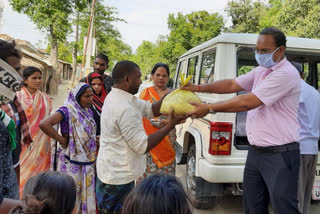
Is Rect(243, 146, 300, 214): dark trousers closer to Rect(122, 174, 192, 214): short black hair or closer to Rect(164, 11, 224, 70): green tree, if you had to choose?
Rect(122, 174, 192, 214): short black hair

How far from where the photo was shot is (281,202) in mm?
1911

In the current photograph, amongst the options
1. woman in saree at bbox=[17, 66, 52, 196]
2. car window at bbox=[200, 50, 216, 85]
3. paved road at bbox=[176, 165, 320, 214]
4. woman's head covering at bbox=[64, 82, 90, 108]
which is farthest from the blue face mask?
woman in saree at bbox=[17, 66, 52, 196]

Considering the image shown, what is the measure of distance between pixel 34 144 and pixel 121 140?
73.6 inches

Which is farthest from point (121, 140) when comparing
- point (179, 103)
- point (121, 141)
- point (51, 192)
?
point (51, 192)

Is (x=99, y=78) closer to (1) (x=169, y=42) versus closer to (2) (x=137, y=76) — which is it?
(2) (x=137, y=76)

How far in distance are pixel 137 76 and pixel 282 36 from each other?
3.73 feet

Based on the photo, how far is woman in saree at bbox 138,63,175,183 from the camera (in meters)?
3.03

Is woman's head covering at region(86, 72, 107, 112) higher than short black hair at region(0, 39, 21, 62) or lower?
lower

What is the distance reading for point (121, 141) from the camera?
1828mm

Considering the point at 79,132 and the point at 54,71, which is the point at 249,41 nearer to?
the point at 79,132

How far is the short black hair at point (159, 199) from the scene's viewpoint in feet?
3.09

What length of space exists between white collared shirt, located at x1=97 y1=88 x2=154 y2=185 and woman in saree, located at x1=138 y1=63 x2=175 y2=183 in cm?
106

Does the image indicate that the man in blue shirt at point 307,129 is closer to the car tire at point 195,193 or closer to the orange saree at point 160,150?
the car tire at point 195,193

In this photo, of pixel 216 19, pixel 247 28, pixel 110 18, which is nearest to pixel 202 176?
pixel 216 19
